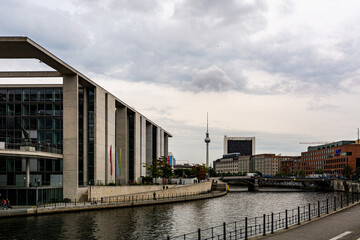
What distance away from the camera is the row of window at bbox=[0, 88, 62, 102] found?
249 ft

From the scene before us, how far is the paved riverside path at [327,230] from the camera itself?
27808 mm

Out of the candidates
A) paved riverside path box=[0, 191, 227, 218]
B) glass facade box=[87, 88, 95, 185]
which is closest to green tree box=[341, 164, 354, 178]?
paved riverside path box=[0, 191, 227, 218]

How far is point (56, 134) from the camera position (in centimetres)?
7569

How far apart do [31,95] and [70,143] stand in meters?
16.2

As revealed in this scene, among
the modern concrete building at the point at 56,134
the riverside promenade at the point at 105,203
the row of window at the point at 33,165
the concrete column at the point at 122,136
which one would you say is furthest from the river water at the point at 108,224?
the concrete column at the point at 122,136

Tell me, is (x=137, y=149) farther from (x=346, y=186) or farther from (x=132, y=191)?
(x=346, y=186)

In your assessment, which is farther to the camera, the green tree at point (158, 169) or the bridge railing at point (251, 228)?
the green tree at point (158, 169)

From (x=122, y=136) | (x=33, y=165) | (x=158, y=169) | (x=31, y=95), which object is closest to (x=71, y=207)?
(x=33, y=165)

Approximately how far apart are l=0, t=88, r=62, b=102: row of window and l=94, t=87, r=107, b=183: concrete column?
7.31 metres

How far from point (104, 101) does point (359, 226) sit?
58.7 m

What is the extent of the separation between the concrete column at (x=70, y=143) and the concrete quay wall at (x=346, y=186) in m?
93.4

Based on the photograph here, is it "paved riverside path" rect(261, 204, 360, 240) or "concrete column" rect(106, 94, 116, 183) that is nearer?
"paved riverside path" rect(261, 204, 360, 240)

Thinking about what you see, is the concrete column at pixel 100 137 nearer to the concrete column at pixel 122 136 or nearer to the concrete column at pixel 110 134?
the concrete column at pixel 110 134

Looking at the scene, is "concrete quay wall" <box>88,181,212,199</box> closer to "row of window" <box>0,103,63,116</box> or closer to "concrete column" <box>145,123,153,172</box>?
"row of window" <box>0,103,63,116</box>
